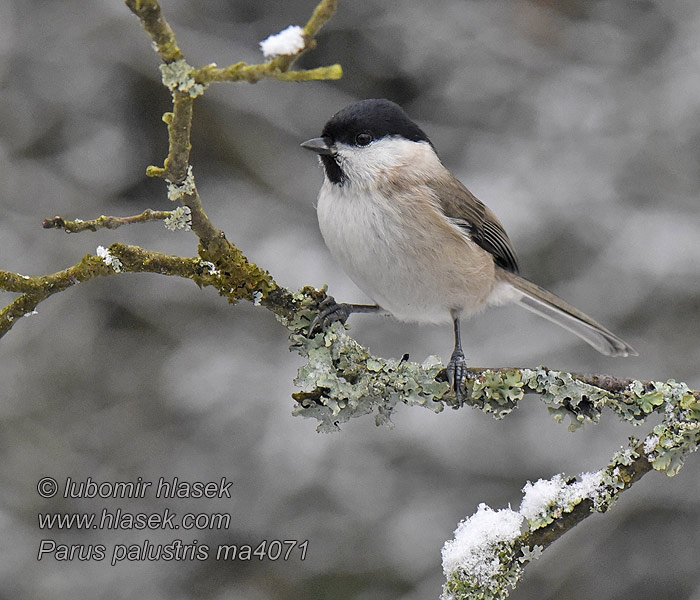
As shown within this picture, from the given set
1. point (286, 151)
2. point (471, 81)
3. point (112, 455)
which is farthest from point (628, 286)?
point (112, 455)

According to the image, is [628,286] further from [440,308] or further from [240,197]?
[240,197]

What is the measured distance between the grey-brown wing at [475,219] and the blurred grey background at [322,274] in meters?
1.00

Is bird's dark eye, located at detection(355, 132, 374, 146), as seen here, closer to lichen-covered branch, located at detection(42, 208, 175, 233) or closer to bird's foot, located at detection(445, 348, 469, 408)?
bird's foot, located at detection(445, 348, 469, 408)

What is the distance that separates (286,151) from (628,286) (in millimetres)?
2051

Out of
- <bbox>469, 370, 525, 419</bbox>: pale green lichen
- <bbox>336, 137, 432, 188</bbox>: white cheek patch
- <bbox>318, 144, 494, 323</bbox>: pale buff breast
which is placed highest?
<bbox>336, 137, 432, 188</bbox>: white cheek patch

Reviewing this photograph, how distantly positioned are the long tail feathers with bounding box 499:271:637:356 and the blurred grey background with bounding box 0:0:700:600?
37.0 inches

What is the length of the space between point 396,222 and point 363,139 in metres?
0.34

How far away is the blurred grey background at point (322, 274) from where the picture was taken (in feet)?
12.5

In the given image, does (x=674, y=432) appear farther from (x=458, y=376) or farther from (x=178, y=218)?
(x=178, y=218)

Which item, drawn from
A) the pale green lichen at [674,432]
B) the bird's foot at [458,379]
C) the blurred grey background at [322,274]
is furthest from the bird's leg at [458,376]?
the blurred grey background at [322,274]

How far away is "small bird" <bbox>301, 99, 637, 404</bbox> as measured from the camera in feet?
8.29

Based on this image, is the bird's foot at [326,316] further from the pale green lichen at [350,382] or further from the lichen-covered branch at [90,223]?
the lichen-covered branch at [90,223]

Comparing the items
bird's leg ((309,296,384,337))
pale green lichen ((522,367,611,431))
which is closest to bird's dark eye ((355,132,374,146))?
bird's leg ((309,296,384,337))

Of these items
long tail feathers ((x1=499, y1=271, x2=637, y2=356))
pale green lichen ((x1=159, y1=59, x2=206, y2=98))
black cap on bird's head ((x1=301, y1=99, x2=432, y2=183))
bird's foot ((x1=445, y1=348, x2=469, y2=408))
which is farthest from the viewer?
long tail feathers ((x1=499, y1=271, x2=637, y2=356))
